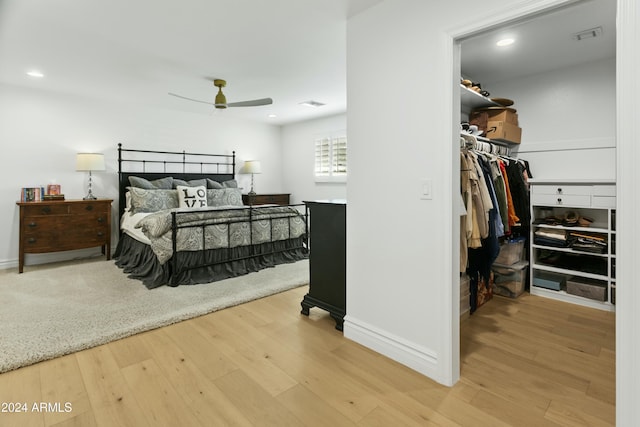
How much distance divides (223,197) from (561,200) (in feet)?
14.9

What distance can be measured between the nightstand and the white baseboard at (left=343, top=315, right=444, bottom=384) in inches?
168

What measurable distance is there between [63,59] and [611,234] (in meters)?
5.39

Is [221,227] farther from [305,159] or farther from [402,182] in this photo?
[305,159]

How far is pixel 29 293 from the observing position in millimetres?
3334

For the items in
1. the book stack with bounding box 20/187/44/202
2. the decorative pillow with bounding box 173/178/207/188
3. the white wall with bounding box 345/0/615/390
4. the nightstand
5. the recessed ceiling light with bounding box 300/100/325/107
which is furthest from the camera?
the nightstand

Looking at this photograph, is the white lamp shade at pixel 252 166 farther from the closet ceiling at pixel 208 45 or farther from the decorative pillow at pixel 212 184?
the closet ceiling at pixel 208 45

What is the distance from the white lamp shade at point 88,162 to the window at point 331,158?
3574mm

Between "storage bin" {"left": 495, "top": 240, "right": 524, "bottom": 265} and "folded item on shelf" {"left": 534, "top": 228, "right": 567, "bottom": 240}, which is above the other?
"folded item on shelf" {"left": 534, "top": 228, "right": 567, "bottom": 240}

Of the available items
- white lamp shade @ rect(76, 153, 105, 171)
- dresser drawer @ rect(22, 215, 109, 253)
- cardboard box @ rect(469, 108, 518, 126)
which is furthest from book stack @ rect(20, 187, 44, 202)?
cardboard box @ rect(469, 108, 518, 126)

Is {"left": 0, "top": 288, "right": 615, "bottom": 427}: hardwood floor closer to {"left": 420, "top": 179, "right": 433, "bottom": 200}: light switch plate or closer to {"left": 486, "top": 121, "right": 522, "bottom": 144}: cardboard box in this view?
{"left": 420, "top": 179, "right": 433, "bottom": 200}: light switch plate

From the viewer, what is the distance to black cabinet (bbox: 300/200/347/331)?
2574 mm

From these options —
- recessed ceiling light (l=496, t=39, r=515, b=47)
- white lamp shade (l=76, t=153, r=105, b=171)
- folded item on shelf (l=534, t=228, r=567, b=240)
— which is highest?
recessed ceiling light (l=496, t=39, r=515, b=47)

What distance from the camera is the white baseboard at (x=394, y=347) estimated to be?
76.4 inches

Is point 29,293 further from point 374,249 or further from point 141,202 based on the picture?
point 374,249
